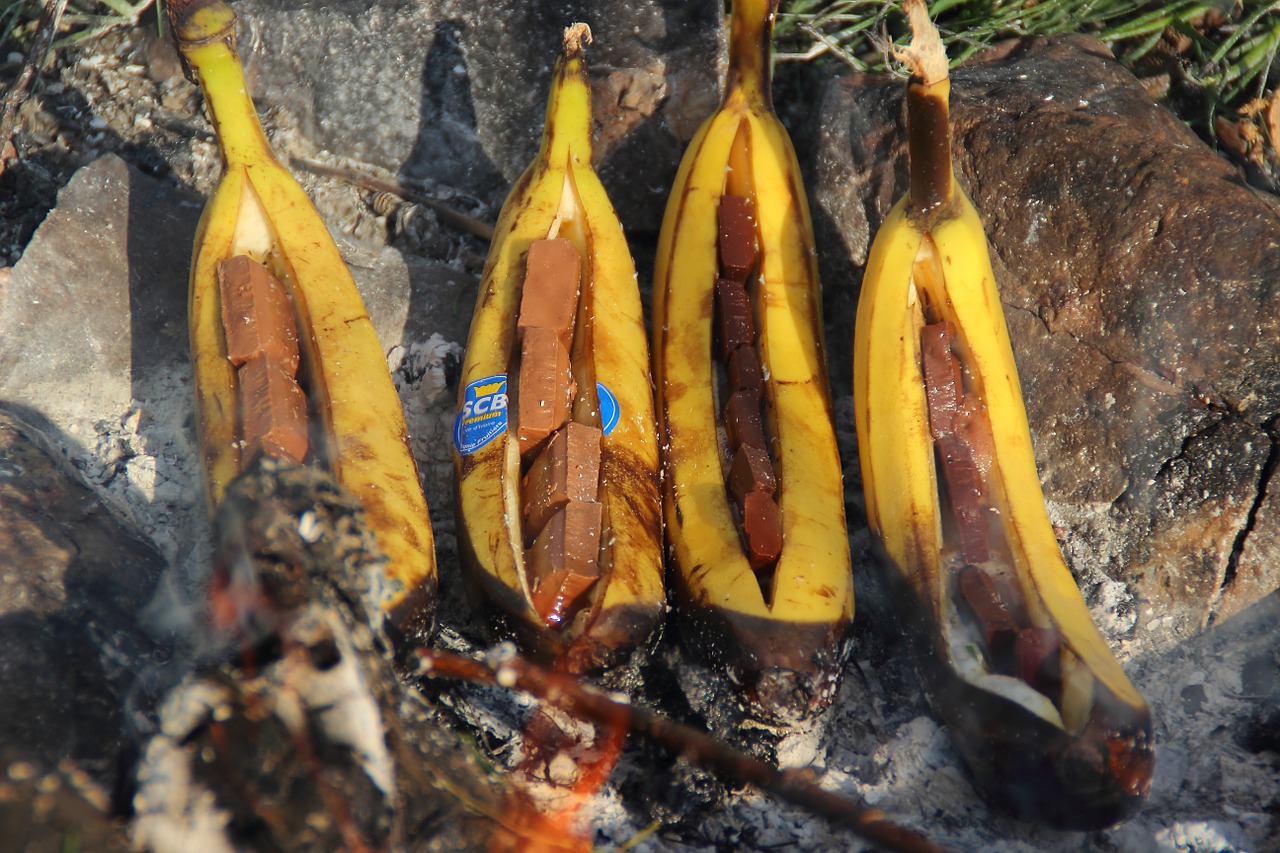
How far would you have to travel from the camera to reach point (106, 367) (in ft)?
8.20

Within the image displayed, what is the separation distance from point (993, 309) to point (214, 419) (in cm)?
173

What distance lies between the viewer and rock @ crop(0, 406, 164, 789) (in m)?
1.71

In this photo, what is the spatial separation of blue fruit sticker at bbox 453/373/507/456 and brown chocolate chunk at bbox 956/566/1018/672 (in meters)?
1.03

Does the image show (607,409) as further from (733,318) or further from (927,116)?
(927,116)

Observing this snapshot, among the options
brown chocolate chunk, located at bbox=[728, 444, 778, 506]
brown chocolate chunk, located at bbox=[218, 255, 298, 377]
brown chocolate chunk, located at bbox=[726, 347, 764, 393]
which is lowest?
brown chocolate chunk, located at bbox=[728, 444, 778, 506]

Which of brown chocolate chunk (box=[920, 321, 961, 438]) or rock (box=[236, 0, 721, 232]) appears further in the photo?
rock (box=[236, 0, 721, 232])

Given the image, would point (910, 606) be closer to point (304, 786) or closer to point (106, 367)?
point (304, 786)

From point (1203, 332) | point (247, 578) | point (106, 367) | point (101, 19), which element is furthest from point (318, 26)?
point (1203, 332)

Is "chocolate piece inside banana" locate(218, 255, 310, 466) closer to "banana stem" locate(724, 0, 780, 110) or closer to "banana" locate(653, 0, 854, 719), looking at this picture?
"banana" locate(653, 0, 854, 719)

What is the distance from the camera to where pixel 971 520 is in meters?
2.03

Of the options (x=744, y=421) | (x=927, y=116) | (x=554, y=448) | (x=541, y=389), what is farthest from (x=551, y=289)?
(x=927, y=116)

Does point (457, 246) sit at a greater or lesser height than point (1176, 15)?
lesser

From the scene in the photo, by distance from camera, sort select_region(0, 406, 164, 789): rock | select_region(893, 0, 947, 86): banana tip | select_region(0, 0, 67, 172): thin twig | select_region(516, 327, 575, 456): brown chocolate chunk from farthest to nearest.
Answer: select_region(0, 0, 67, 172): thin twig, select_region(516, 327, 575, 456): brown chocolate chunk, select_region(893, 0, 947, 86): banana tip, select_region(0, 406, 164, 789): rock

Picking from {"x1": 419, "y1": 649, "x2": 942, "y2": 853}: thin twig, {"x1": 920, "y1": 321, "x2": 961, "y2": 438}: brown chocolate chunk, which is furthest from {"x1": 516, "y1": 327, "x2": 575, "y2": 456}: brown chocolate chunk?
{"x1": 920, "y1": 321, "x2": 961, "y2": 438}: brown chocolate chunk
